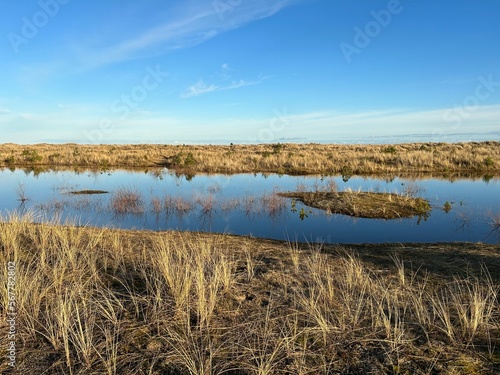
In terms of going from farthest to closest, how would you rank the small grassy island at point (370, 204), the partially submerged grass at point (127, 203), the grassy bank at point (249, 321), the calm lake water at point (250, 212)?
the partially submerged grass at point (127, 203)
the small grassy island at point (370, 204)
the calm lake water at point (250, 212)
the grassy bank at point (249, 321)

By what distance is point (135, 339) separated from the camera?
11.9 feet

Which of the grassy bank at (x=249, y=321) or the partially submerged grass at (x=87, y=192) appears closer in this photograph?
the grassy bank at (x=249, y=321)

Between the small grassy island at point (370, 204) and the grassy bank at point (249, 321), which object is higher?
the grassy bank at point (249, 321)

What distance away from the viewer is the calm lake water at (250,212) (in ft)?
36.6

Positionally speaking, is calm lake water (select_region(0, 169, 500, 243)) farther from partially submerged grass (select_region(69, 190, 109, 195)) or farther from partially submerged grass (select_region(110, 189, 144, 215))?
partially submerged grass (select_region(69, 190, 109, 195))

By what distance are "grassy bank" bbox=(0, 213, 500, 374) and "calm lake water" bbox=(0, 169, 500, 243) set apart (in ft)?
16.1

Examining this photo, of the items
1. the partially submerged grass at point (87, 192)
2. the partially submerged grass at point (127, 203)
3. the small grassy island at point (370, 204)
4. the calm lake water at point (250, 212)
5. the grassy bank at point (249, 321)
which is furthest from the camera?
the partially submerged grass at point (87, 192)

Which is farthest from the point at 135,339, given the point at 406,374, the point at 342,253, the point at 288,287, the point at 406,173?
the point at 406,173

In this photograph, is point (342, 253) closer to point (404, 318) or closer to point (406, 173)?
point (404, 318)

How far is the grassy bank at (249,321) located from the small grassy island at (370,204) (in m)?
8.04

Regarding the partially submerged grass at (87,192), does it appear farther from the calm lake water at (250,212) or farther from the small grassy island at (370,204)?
the small grassy island at (370,204)

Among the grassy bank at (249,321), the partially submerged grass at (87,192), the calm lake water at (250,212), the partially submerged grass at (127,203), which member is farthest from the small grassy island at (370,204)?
the partially submerged grass at (87,192)

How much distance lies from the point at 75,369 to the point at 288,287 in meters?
2.78

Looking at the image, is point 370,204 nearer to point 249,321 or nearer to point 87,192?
point 249,321
